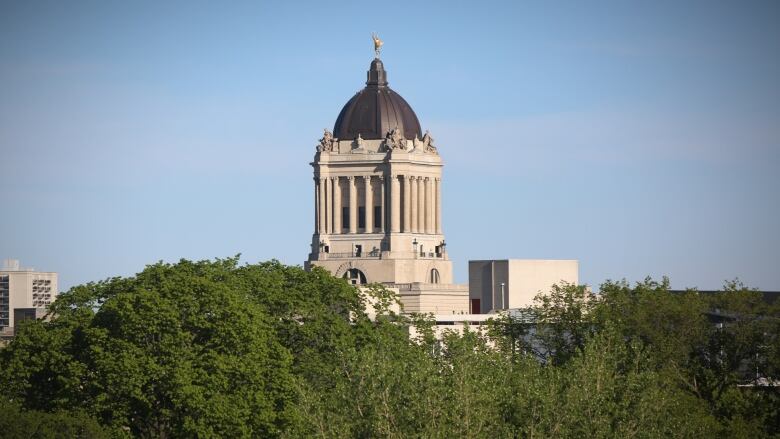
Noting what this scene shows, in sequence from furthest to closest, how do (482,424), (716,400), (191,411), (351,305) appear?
1. (351,305)
2. (716,400)
3. (191,411)
4. (482,424)

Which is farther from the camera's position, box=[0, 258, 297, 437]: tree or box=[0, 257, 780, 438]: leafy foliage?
box=[0, 258, 297, 437]: tree

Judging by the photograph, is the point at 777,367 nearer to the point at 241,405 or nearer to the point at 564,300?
the point at 564,300

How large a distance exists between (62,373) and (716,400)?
118 feet

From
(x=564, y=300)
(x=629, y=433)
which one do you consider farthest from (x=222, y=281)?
(x=629, y=433)

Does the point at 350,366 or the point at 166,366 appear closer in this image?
the point at 350,366

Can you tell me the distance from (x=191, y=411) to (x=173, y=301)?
7.77 metres

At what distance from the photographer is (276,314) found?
13500cm

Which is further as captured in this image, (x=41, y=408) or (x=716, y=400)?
(x=716, y=400)

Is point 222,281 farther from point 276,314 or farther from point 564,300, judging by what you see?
point 564,300

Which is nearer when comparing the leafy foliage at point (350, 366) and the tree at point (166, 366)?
the leafy foliage at point (350, 366)

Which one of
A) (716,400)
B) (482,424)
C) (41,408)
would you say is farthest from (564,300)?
(482,424)

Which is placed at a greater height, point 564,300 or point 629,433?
point 564,300

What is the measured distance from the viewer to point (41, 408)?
122000 mm

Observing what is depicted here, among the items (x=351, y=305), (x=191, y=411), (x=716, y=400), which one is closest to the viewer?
(x=191, y=411)
